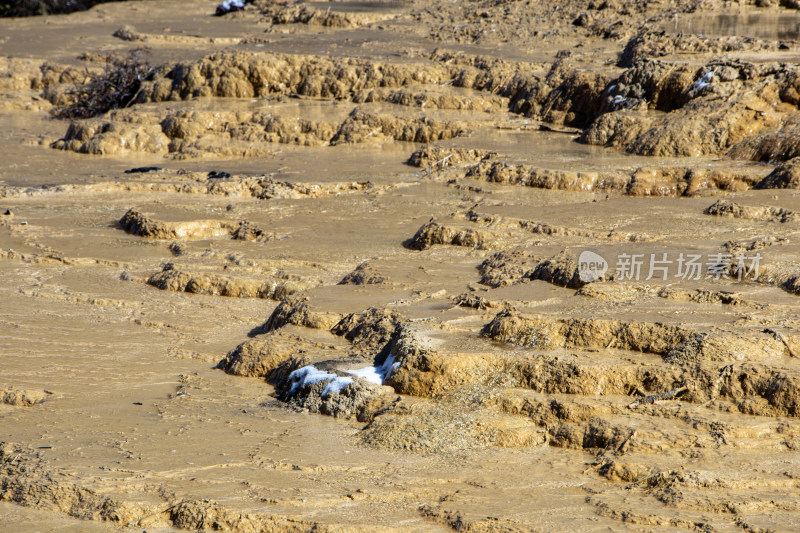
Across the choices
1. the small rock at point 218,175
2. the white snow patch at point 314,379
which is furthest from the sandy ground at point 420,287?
the small rock at point 218,175

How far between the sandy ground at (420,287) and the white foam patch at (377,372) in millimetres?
21

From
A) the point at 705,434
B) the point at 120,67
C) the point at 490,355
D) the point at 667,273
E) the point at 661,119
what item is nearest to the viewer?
the point at 705,434

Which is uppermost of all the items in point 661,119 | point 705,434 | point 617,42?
point 617,42

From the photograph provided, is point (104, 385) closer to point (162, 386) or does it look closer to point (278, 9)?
point (162, 386)

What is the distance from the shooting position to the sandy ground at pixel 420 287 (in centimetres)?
308

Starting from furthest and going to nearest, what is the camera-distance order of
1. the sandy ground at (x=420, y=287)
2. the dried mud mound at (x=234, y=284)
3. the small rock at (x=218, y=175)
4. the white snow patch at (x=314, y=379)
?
the small rock at (x=218, y=175) < the dried mud mound at (x=234, y=284) < the white snow patch at (x=314, y=379) < the sandy ground at (x=420, y=287)

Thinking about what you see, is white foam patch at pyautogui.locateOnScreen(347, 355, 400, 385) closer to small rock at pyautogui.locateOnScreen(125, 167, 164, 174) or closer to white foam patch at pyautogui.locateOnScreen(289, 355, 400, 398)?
white foam patch at pyautogui.locateOnScreen(289, 355, 400, 398)

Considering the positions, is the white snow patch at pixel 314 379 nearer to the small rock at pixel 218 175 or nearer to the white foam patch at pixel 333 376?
the white foam patch at pixel 333 376

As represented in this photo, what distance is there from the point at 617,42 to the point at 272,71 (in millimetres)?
4830

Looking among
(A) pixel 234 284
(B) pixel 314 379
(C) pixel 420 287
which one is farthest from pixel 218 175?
(B) pixel 314 379

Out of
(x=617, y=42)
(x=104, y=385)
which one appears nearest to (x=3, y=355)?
(x=104, y=385)

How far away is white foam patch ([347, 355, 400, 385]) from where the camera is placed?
12.7ft

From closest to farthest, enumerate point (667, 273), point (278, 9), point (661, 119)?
point (667, 273), point (661, 119), point (278, 9)

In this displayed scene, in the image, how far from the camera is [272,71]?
1130 cm
